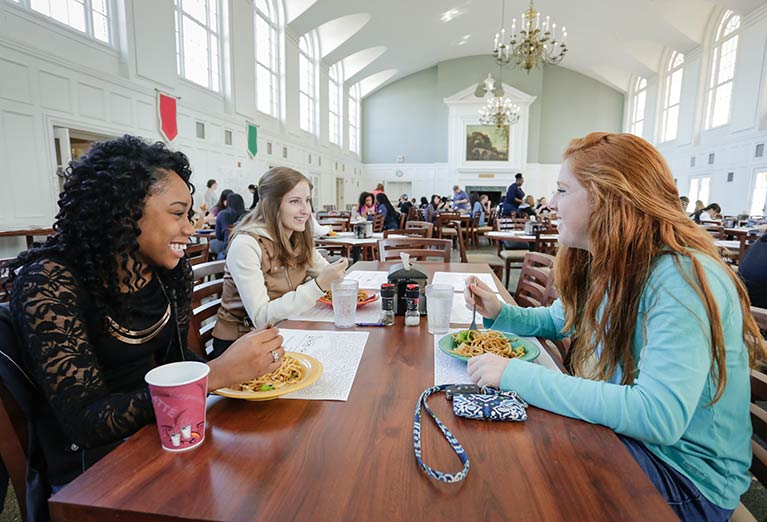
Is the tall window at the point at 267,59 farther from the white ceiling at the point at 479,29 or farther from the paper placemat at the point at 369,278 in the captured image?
the paper placemat at the point at 369,278

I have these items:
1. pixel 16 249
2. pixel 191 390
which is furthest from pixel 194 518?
pixel 16 249

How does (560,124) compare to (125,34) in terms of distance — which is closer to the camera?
(125,34)

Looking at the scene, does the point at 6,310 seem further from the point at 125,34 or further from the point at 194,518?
the point at 125,34

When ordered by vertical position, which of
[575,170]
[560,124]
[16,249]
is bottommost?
[16,249]

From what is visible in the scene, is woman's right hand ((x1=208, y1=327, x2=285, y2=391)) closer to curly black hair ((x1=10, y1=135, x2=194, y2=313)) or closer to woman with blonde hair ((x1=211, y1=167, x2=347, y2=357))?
curly black hair ((x1=10, y1=135, x2=194, y2=313))

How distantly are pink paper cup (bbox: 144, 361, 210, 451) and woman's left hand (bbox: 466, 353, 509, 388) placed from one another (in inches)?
20.1

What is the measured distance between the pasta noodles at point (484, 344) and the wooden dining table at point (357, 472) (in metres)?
0.22

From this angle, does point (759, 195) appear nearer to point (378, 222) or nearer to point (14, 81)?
point (378, 222)

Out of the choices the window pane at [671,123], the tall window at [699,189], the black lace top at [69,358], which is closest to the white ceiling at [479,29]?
the window pane at [671,123]

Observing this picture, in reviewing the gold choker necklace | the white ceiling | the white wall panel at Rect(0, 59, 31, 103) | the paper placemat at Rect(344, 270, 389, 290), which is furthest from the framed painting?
the gold choker necklace

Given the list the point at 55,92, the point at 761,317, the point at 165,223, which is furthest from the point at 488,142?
the point at 165,223

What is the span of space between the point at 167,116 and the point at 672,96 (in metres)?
14.2

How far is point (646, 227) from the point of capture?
0.83 m

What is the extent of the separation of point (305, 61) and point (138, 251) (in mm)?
12476
